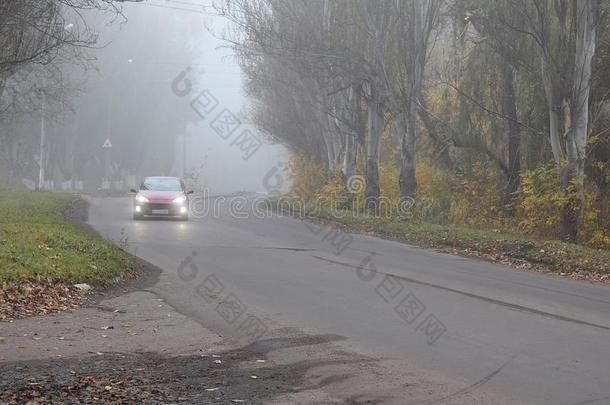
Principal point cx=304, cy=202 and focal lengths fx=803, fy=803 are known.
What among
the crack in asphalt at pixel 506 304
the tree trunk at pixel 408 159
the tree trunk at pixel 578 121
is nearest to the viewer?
the crack in asphalt at pixel 506 304

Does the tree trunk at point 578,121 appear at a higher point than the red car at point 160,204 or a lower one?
higher

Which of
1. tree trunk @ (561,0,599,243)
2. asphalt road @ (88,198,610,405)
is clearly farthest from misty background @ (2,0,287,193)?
asphalt road @ (88,198,610,405)

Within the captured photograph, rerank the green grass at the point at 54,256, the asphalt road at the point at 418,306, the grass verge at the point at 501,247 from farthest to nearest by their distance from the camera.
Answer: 1. the grass verge at the point at 501,247
2. the green grass at the point at 54,256
3. the asphalt road at the point at 418,306

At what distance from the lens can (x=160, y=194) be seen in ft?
94.9

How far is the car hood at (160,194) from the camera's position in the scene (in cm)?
2872

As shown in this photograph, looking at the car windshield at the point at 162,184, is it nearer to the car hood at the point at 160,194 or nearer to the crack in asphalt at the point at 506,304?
the car hood at the point at 160,194

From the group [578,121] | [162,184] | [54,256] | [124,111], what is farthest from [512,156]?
[124,111]

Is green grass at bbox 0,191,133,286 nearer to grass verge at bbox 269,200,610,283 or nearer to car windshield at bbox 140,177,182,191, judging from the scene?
grass verge at bbox 269,200,610,283

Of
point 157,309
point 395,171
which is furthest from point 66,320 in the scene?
point 395,171

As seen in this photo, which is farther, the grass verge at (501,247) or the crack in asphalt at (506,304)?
the grass verge at (501,247)

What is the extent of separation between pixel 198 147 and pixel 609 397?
155301mm

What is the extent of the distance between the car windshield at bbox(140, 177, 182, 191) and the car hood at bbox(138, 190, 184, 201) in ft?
1.73

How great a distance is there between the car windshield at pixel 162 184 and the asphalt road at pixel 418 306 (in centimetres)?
855

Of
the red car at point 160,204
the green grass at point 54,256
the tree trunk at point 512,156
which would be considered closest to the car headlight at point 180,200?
the red car at point 160,204
